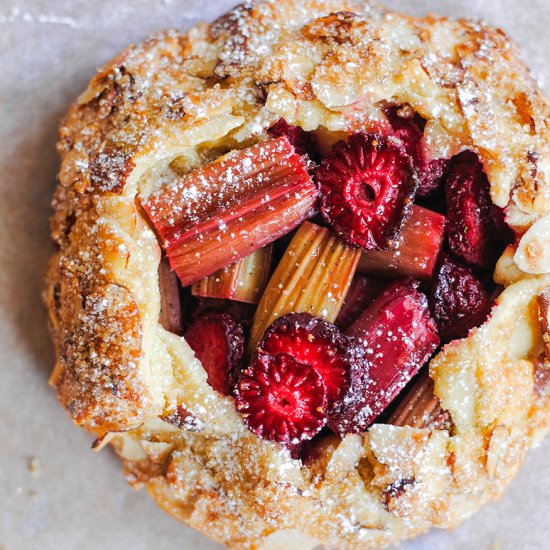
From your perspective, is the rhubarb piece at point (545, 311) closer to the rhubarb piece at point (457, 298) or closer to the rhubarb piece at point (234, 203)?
the rhubarb piece at point (457, 298)

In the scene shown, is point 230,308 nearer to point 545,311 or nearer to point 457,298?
point 457,298

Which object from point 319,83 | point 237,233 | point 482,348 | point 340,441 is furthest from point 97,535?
point 319,83

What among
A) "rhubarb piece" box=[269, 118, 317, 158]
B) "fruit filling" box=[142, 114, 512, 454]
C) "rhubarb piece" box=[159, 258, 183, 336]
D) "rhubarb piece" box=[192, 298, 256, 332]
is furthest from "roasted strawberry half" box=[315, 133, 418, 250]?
"rhubarb piece" box=[159, 258, 183, 336]

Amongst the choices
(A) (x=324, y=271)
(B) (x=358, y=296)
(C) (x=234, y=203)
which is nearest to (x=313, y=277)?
(A) (x=324, y=271)

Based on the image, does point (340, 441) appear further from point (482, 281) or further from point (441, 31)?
point (441, 31)

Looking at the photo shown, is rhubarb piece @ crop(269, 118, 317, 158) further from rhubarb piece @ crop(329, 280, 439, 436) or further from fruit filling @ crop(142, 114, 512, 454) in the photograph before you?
rhubarb piece @ crop(329, 280, 439, 436)

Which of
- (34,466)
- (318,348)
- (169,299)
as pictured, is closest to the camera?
(318,348)
